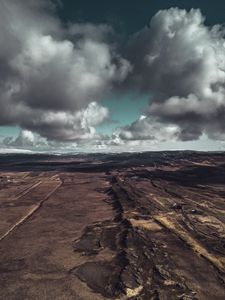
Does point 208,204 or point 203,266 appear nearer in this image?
point 203,266

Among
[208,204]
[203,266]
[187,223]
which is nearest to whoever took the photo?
[203,266]

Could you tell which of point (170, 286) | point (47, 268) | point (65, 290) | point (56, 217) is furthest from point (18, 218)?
point (170, 286)

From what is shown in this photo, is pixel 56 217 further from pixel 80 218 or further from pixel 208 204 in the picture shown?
pixel 208 204

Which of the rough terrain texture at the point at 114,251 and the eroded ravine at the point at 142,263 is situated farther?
the rough terrain texture at the point at 114,251

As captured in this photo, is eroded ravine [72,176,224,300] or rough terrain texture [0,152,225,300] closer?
eroded ravine [72,176,224,300]

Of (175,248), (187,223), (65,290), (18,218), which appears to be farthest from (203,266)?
(18,218)

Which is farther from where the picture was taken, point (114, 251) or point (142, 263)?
point (114, 251)

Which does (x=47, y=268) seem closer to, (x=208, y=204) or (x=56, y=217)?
(x=56, y=217)

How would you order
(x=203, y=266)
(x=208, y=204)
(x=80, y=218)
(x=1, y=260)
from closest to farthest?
1. (x=203, y=266)
2. (x=1, y=260)
3. (x=80, y=218)
4. (x=208, y=204)

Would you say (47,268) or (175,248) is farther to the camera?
(175,248)
